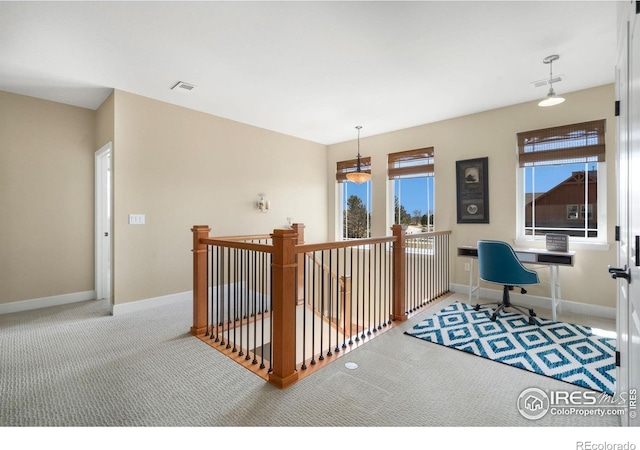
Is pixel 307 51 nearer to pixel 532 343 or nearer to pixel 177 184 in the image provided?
pixel 177 184

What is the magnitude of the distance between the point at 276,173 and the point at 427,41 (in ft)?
10.7

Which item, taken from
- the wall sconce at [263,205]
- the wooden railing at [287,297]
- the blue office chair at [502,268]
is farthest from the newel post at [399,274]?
the wall sconce at [263,205]

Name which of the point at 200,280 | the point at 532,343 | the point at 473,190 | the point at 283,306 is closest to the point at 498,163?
the point at 473,190

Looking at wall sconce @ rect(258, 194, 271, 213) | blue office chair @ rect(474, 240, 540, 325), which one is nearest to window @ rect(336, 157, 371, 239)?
wall sconce @ rect(258, 194, 271, 213)

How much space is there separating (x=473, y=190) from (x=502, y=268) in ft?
4.88

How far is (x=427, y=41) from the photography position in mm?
2545

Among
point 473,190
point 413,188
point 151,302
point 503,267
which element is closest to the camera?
point 503,267

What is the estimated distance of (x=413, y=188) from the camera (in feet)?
16.9

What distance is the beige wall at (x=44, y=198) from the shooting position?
354 cm

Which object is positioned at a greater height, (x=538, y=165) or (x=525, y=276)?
(x=538, y=165)

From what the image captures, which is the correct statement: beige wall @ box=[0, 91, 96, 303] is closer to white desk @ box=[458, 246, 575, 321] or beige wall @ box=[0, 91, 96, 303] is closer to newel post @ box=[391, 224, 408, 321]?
newel post @ box=[391, 224, 408, 321]

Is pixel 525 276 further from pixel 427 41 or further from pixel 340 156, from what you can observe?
pixel 340 156

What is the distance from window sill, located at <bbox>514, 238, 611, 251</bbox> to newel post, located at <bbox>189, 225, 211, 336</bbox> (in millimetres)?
3898

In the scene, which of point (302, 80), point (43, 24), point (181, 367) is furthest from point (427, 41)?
point (181, 367)
